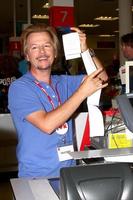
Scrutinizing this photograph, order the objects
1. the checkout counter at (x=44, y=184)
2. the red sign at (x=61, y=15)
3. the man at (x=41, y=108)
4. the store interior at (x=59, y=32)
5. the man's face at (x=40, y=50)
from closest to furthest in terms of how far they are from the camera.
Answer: the checkout counter at (x=44, y=184), the man at (x=41, y=108), the man's face at (x=40, y=50), the store interior at (x=59, y=32), the red sign at (x=61, y=15)

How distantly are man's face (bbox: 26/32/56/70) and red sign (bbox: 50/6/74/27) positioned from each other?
455 centimetres

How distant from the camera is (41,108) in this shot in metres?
1.78

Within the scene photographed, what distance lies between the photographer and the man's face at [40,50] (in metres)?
1.84

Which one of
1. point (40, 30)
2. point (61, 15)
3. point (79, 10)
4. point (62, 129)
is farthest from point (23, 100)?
point (79, 10)

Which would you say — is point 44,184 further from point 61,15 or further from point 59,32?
point 61,15

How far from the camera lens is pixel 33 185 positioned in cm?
152

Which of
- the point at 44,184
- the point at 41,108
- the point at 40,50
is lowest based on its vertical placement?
the point at 44,184

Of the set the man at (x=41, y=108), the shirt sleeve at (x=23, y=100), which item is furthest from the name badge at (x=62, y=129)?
the shirt sleeve at (x=23, y=100)

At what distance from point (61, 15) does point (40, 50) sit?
15.4ft

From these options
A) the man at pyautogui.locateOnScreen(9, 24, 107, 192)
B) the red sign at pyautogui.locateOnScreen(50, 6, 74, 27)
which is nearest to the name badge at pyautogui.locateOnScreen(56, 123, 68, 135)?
the man at pyautogui.locateOnScreen(9, 24, 107, 192)

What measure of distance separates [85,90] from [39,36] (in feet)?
1.20

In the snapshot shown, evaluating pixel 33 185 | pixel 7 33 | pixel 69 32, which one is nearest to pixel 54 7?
pixel 69 32

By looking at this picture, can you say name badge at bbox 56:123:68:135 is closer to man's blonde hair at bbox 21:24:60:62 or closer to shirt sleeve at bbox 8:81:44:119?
shirt sleeve at bbox 8:81:44:119

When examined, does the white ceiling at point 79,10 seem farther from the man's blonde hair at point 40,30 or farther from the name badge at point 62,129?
the name badge at point 62,129
